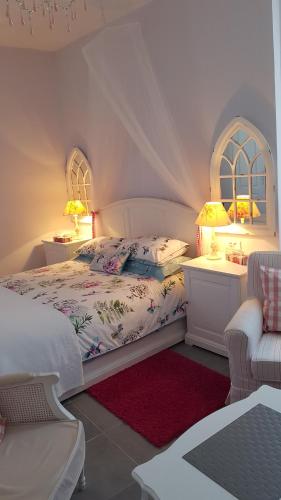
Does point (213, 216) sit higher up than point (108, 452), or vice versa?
point (213, 216)

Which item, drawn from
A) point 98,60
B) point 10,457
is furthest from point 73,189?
point 10,457

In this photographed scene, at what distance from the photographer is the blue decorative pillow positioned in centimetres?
346

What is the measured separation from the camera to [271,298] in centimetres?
252

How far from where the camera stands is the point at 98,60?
3168 millimetres

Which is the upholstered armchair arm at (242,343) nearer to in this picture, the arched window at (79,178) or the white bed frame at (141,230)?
the white bed frame at (141,230)

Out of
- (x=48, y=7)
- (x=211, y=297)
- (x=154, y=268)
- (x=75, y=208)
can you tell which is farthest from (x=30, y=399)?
(x=75, y=208)

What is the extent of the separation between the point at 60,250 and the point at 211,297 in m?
2.17

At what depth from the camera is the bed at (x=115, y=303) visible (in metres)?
2.81

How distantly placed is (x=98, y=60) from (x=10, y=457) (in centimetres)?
277

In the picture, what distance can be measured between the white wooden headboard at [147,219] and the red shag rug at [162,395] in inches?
44.5

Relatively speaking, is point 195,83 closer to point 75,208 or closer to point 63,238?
point 75,208

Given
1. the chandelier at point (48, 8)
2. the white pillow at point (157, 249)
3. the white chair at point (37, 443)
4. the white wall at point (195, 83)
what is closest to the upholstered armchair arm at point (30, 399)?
the white chair at point (37, 443)

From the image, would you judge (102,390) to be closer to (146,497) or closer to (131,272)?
(131,272)

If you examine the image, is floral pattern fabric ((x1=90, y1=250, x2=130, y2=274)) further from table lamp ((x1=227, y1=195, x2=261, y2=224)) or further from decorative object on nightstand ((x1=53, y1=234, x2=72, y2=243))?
table lamp ((x1=227, y1=195, x2=261, y2=224))
